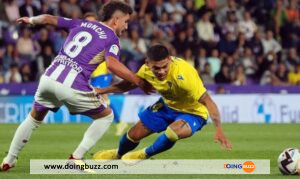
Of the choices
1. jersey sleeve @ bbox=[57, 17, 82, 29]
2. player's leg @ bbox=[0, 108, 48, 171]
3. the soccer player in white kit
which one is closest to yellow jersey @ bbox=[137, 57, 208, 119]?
the soccer player in white kit

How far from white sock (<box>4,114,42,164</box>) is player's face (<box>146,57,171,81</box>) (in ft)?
→ 4.67

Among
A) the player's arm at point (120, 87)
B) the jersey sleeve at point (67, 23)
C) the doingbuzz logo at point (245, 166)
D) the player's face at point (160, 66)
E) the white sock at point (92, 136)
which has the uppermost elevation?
the jersey sleeve at point (67, 23)

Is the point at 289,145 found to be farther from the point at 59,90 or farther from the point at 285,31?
the point at 285,31

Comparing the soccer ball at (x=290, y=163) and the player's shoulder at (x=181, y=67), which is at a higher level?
the player's shoulder at (x=181, y=67)

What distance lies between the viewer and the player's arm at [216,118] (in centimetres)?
870

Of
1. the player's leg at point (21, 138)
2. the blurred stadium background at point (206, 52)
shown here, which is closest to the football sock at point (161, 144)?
the player's leg at point (21, 138)

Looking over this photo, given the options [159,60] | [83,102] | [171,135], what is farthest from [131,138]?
[159,60]

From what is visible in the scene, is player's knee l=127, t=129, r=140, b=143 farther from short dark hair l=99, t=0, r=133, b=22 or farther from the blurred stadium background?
the blurred stadium background

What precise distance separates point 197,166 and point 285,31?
48.4 ft

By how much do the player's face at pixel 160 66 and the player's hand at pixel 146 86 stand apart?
0.62 feet

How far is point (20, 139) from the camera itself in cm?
941

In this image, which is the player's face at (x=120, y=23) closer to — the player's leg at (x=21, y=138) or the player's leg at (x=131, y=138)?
the player's leg at (x=21, y=138)

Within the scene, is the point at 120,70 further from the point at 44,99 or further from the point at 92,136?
the point at 44,99
